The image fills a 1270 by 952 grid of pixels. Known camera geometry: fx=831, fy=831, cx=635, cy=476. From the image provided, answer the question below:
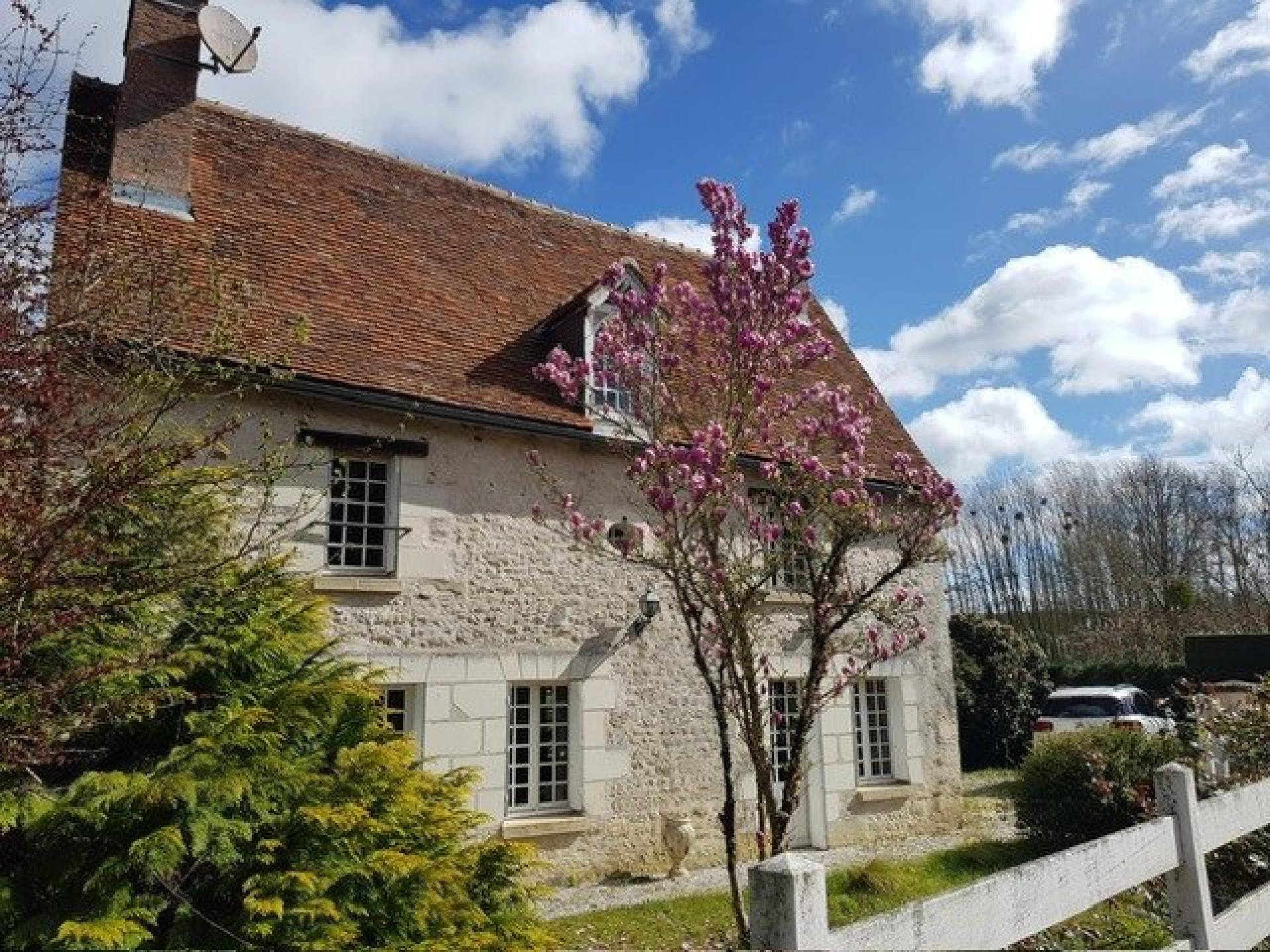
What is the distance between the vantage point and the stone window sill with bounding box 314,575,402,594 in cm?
804

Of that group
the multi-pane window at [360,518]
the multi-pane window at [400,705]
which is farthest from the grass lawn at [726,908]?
the multi-pane window at [360,518]

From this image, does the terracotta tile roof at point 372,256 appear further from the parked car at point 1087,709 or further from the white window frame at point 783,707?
the parked car at point 1087,709

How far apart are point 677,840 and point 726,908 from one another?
139cm

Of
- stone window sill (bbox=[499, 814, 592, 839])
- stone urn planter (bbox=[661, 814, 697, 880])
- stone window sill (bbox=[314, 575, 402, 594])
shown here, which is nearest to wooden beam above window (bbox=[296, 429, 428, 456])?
stone window sill (bbox=[314, 575, 402, 594])

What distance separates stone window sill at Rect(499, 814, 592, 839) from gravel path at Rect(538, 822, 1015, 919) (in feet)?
1.92

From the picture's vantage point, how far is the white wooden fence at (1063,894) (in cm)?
187

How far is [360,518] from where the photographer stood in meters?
8.68

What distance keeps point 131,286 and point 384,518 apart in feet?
14.2

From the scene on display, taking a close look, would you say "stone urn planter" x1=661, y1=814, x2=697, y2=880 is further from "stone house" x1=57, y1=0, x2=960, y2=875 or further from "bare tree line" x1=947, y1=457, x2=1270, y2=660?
"bare tree line" x1=947, y1=457, x2=1270, y2=660

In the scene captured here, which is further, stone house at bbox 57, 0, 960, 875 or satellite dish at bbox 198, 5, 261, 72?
satellite dish at bbox 198, 5, 261, 72

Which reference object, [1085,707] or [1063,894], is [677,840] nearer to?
[1063,894]

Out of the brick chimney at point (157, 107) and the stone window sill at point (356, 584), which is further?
the brick chimney at point (157, 107)

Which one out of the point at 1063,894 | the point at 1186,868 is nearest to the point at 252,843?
the point at 1063,894

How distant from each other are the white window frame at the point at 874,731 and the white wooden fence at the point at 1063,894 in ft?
25.9
